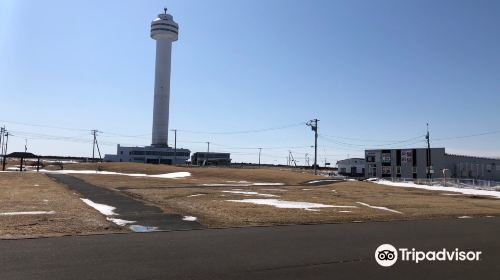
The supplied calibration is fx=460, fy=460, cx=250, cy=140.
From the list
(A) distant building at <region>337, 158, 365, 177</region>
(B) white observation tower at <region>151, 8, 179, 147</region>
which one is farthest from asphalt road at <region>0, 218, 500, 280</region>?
(B) white observation tower at <region>151, 8, 179, 147</region>

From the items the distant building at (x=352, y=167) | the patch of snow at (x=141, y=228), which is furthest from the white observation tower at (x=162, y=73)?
the patch of snow at (x=141, y=228)

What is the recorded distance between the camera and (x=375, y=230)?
16000 millimetres

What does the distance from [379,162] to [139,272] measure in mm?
84871

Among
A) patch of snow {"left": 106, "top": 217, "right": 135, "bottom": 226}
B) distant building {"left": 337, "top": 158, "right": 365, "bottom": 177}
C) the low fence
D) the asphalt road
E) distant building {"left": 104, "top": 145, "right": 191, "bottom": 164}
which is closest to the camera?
the asphalt road

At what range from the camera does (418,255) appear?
438 inches

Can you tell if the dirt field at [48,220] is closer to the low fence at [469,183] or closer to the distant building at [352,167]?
the low fence at [469,183]

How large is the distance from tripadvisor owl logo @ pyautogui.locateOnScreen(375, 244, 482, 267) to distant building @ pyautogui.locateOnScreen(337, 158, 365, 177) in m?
100

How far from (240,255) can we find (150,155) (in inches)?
6498

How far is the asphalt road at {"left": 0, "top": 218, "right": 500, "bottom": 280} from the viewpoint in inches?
351

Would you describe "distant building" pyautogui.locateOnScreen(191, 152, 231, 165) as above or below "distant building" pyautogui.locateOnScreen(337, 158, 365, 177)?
above

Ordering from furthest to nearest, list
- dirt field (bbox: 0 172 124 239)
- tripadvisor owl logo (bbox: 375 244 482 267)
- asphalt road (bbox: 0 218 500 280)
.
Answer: dirt field (bbox: 0 172 124 239)
tripadvisor owl logo (bbox: 375 244 482 267)
asphalt road (bbox: 0 218 500 280)

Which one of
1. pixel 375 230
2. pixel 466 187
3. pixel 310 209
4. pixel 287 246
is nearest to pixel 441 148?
pixel 466 187

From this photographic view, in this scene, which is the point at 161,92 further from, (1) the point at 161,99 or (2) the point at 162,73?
(2) the point at 162,73

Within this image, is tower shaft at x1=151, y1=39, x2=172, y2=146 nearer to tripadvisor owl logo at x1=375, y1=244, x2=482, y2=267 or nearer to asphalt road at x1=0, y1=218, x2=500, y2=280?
asphalt road at x1=0, y1=218, x2=500, y2=280
